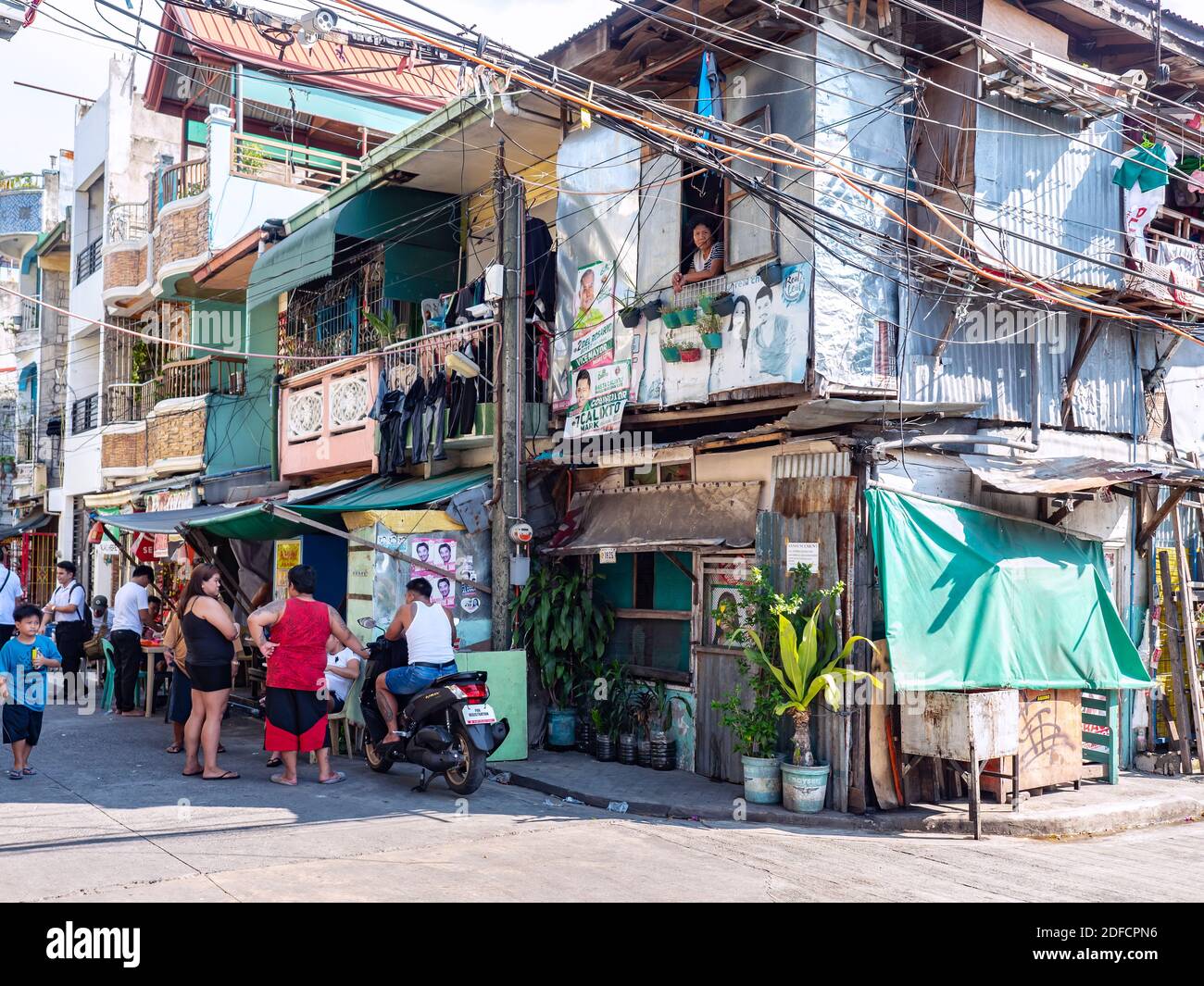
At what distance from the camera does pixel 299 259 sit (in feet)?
48.3

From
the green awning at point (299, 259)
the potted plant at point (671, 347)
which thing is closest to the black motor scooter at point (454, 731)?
the potted plant at point (671, 347)

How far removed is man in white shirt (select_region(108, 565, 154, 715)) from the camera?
44.8 ft

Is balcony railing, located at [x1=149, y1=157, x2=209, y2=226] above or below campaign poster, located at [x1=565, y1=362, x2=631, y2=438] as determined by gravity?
above

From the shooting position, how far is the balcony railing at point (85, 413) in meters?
25.5

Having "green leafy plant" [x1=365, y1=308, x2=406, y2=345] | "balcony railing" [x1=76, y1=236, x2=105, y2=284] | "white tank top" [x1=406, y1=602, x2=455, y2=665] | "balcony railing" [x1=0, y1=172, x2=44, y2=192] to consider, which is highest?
"balcony railing" [x1=0, y1=172, x2=44, y2=192]

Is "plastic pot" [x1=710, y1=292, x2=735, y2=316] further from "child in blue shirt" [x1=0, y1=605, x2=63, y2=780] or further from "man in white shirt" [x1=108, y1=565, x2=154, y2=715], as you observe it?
"man in white shirt" [x1=108, y1=565, x2=154, y2=715]

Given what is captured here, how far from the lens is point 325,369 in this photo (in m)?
16.0

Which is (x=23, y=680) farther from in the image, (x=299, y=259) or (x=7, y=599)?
(x=299, y=259)

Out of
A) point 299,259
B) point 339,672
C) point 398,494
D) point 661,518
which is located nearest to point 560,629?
point 661,518

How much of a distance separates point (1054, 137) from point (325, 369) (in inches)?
398

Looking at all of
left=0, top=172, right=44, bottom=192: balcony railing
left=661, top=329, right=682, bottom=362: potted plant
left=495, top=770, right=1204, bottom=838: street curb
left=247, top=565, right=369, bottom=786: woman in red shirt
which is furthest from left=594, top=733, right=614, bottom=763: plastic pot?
left=0, top=172, right=44, bottom=192: balcony railing

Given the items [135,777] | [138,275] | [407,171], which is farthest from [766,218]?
[138,275]

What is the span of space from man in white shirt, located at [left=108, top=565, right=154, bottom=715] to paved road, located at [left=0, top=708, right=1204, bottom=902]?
159 inches

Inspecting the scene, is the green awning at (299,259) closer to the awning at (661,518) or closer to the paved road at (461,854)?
the awning at (661,518)
